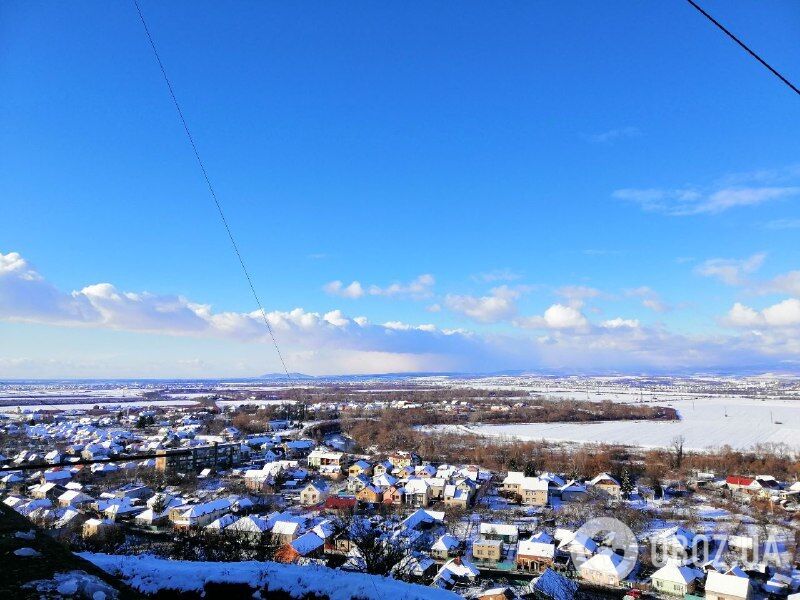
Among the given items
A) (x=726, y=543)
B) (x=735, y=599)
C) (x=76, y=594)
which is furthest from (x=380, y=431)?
(x=76, y=594)

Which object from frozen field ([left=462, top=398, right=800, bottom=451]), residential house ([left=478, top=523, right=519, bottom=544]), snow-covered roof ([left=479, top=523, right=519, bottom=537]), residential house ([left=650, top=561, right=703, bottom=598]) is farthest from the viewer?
frozen field ([left=462, top=398, right=800, bottom=451])

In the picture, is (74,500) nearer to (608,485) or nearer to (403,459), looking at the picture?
(403,459)

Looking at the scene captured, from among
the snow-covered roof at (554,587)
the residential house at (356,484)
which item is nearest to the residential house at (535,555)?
the snow-covered roof at (554,587)

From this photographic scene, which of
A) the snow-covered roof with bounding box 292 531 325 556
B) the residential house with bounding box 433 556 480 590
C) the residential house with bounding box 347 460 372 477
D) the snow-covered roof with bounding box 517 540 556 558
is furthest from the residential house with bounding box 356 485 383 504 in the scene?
the residential house with bounding box 433 556 480 590

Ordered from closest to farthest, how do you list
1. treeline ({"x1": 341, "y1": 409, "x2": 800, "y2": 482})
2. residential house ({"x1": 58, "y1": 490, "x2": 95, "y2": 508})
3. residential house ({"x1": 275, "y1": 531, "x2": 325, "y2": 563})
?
1. residential house ({"x1": 275, "y1": 531, "x2": 325, "y2": 563})
2. residential house ({"x1": 58, "y1": 490, "x2": 95, "y2": 508})
3. treeline ({"x1": 341, "y1": 409, "x2": 800, "y2": 482})

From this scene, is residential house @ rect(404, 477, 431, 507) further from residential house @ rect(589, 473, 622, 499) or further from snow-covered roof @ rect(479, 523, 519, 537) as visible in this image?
residential house @ rect(589, 473, 622, 499)

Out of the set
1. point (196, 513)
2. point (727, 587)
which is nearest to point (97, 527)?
point (196, 513)

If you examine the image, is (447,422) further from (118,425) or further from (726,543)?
(726,543)
